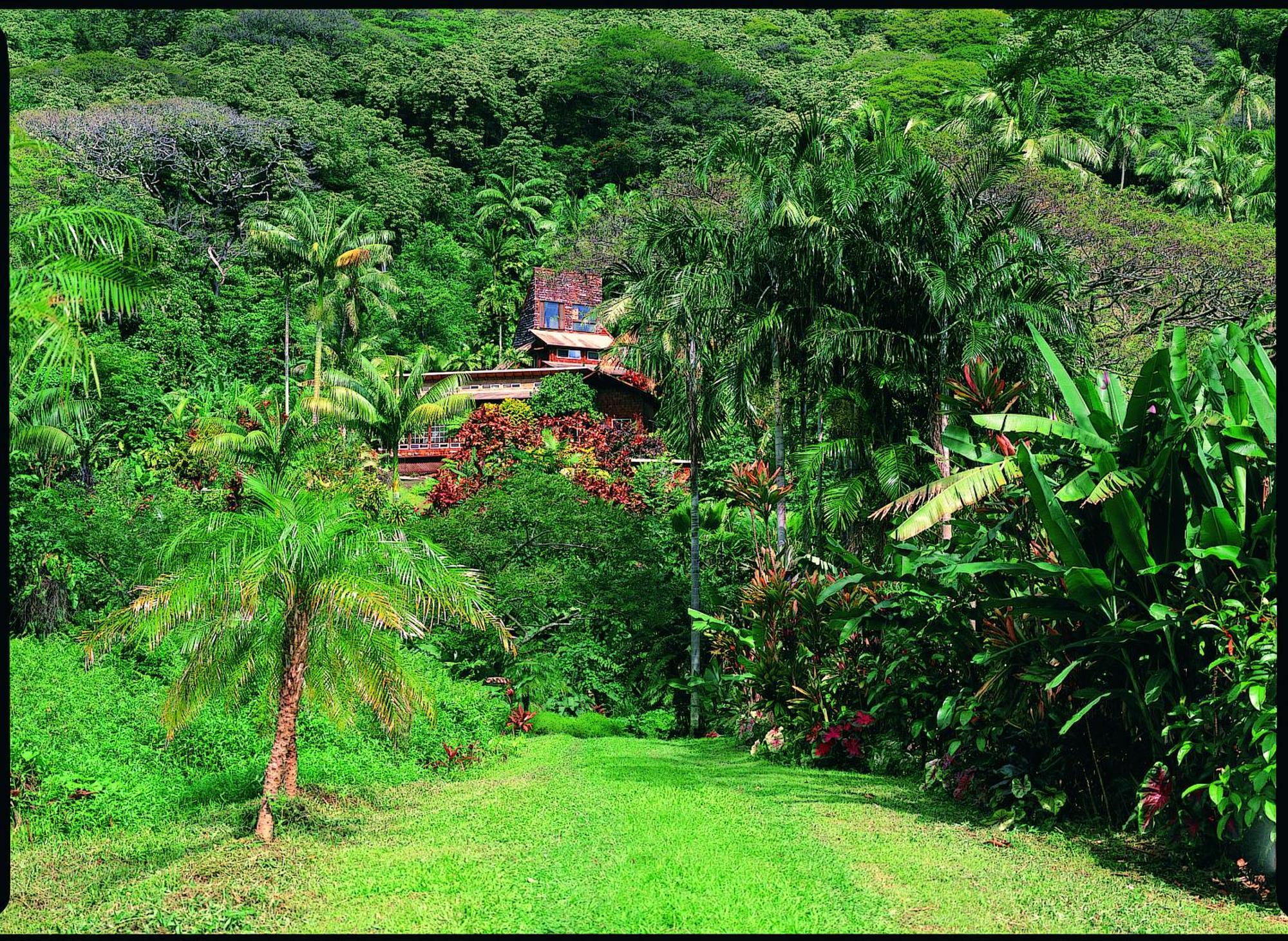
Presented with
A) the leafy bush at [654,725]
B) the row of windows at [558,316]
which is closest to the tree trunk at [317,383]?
the row of windows at [558,316]

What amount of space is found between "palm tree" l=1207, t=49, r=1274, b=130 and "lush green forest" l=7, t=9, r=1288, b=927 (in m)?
0.50

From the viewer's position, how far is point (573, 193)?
2000 inches

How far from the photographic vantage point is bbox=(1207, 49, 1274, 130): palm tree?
3447 cm

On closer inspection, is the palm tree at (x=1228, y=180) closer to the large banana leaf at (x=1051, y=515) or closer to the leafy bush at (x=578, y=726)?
the leafy bush at (x=578, y=726)

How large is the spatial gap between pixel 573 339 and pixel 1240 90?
25292mm

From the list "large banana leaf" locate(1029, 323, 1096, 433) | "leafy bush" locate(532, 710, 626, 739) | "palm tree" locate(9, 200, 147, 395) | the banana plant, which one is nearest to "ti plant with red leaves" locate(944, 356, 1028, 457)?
the banana plant

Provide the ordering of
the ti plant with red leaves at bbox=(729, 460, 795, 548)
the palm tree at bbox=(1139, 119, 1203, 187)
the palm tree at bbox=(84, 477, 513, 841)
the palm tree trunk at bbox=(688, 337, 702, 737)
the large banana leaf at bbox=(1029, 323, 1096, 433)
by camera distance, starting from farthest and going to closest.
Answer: the palm tree at bbox=(1139, 119, 1203, 187), the palm tree trunk at bbox=(688, 337, 702, 737), the ti plant with red leaves at bbox=(729, 460, 795, 548), the palm tree at bbox=(84, 477, 513, 841), the large banana leaf at bbox=(1029, 323, 1096, 433)

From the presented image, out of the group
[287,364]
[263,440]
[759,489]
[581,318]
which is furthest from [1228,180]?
[287,364]

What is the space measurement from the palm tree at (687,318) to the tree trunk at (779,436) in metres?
0.81

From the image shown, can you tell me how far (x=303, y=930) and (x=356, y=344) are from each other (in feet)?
114

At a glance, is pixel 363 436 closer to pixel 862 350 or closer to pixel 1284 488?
pixel 862 350

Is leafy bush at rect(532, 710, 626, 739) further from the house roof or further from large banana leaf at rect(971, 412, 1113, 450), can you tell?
the house roof

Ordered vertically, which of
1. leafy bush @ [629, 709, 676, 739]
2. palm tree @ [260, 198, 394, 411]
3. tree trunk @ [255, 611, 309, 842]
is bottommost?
leafy bush @ [629, 709, 676, 739]

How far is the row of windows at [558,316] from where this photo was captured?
3941 cm
